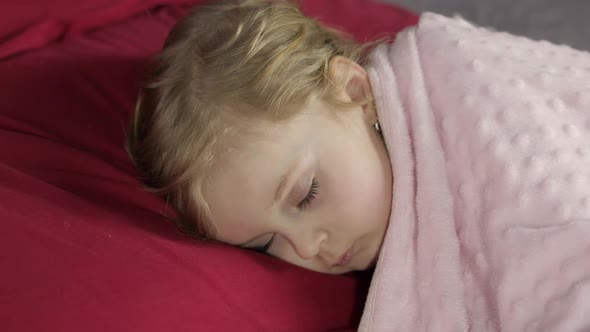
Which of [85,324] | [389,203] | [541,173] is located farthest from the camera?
[389,203]

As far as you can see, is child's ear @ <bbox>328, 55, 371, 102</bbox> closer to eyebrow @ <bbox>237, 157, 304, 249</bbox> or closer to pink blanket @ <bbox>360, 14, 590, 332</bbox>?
pink blanket @ <bbox>360, 14, 590, 332</bbox>

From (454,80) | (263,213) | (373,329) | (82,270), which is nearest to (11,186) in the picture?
(82,270)

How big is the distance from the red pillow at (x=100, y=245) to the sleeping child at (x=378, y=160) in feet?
0.15

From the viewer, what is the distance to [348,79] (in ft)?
2.97

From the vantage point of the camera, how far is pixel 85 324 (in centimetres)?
61

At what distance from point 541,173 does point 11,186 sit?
612mm

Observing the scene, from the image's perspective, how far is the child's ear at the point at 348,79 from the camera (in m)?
0.87

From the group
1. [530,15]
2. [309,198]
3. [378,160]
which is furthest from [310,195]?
[530,15]

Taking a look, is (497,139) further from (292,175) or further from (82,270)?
(82,270)

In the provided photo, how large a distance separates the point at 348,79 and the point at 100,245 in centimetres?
42

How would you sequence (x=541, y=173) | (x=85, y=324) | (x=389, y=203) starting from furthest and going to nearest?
1. (x=389, y=203)
2. (x=541, y=173)
3. (x=85, y=324)

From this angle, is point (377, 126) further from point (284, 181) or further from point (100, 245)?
point (100, 245)

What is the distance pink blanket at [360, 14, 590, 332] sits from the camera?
2.19 ft

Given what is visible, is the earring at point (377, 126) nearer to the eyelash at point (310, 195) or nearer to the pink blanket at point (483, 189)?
the pink blanket at point (483, 189)
